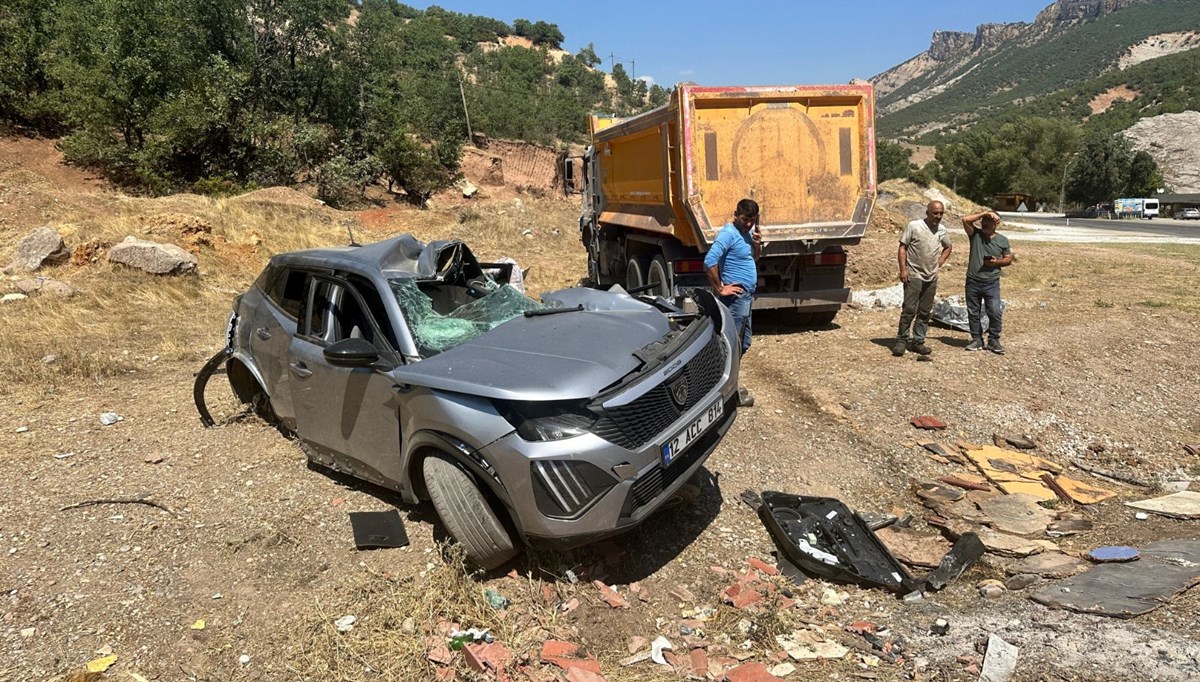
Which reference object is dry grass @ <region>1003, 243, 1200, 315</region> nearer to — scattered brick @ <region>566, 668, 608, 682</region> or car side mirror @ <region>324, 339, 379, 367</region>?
scattered brick @ <region>566, 668, 608, 682</region>

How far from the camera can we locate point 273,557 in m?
3.71

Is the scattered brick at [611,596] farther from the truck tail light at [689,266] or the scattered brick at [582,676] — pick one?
the truck tail light at [689,266]

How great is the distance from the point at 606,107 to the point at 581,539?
72.3 meters

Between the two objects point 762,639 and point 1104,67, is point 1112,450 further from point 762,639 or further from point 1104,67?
point 1104,67

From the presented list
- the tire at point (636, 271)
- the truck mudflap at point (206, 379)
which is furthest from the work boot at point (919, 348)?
the truck mudflap at point (206, 379)

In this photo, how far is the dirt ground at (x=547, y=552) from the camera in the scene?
2.87m

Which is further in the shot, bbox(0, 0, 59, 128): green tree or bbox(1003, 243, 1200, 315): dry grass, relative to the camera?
bbox(0, 0, 59, 128): green tree

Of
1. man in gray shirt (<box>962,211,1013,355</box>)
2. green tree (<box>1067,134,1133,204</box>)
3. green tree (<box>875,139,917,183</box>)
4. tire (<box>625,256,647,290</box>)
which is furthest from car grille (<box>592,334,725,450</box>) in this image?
green tree (<box>1067,134,1133,204</box>)

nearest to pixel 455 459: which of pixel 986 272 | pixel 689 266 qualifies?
pixel 689 266

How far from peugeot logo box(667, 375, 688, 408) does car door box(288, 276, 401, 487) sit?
53.3 inches

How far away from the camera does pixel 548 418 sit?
2.98 meters

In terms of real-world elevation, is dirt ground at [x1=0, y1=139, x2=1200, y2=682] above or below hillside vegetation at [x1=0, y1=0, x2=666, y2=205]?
below

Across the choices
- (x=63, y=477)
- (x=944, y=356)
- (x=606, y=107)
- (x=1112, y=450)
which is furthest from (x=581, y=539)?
(x=606, y=107)

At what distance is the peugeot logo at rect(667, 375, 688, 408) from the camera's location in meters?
3.26
